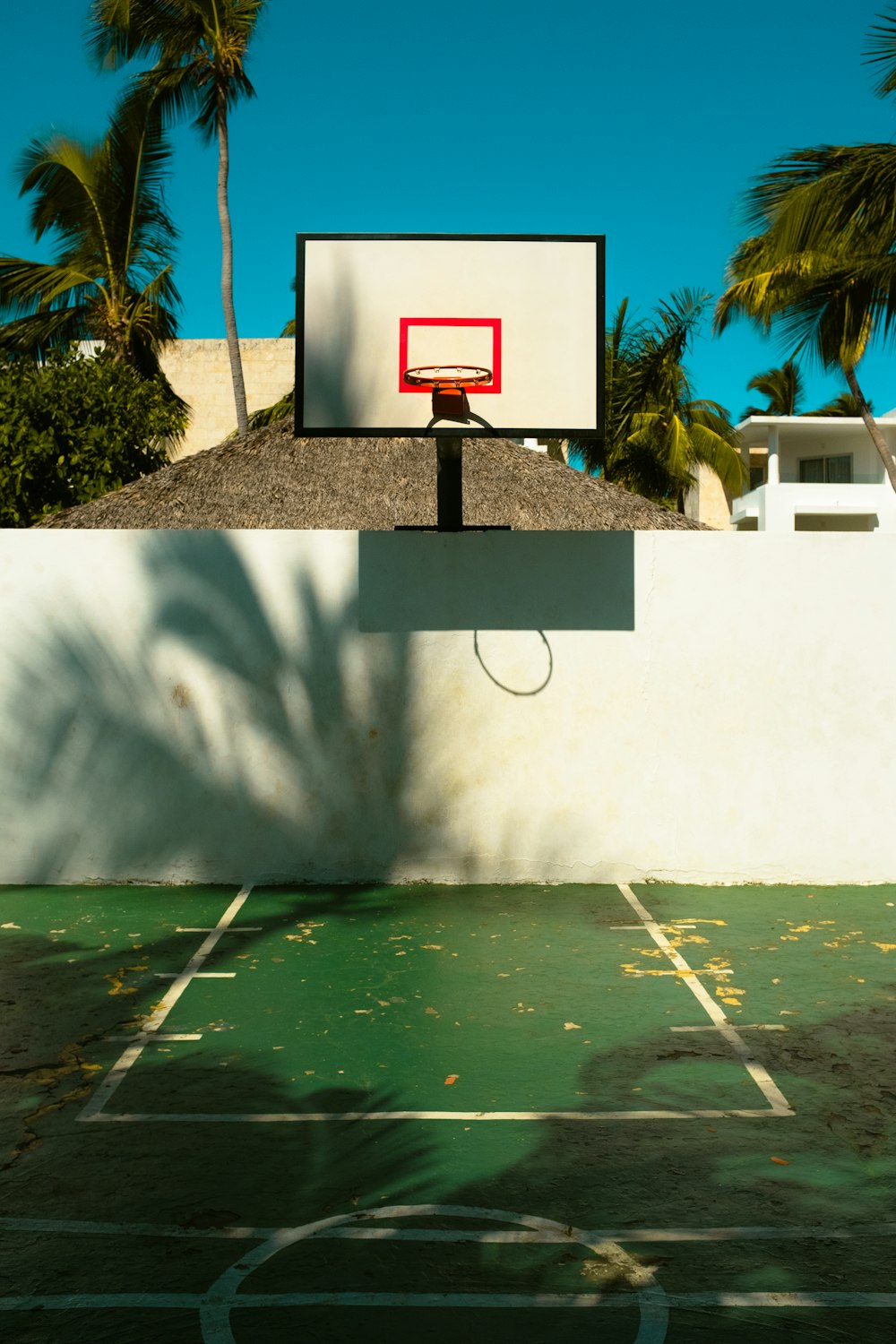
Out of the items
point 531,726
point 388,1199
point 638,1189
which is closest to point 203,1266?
point 388,1199

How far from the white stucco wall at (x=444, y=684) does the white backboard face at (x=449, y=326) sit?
0.88 meters

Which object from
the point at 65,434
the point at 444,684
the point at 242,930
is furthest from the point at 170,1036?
the point at 65,434

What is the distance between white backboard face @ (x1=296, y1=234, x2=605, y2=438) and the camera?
322 inches

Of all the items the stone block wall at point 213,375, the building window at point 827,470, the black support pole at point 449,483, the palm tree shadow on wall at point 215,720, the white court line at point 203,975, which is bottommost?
the white court line at point 203,975

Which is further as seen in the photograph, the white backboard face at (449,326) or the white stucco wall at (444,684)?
the white backboard face at (449,326)

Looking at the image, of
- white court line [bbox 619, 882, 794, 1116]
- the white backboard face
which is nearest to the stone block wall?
the white backboard face

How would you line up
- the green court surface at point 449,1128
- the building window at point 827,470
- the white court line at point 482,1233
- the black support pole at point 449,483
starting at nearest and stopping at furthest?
the green court surface at point 449,1128
the white court line at point 482,1233
the black support pole at point 449,483
the building window at point 827,470

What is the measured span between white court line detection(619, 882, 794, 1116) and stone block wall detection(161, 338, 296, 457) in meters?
22.4

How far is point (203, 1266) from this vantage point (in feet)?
11.1

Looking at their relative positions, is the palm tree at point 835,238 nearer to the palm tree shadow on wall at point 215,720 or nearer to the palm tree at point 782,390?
the palm tree shadow on wall at point 215,720

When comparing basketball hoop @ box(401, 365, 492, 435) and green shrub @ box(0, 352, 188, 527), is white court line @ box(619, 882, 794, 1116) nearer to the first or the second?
basketball hoop @ box(401, 365, 492, 435)

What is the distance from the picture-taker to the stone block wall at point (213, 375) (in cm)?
2800

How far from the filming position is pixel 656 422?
26.5 meters

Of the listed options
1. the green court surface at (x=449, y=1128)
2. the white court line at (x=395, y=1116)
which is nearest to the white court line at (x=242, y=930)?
the green court surface at (x=449, y=1128)
